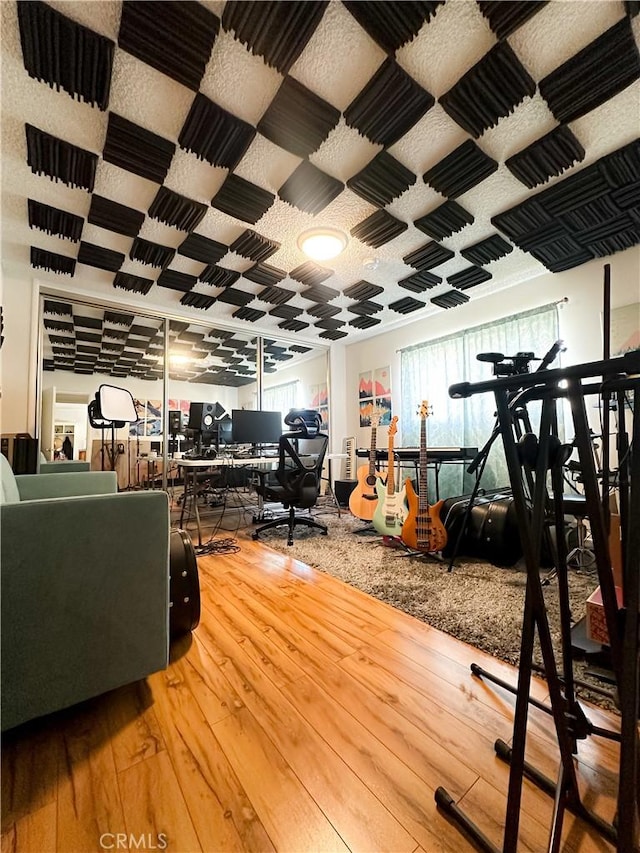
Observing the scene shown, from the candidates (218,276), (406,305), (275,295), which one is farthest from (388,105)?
(406,305)

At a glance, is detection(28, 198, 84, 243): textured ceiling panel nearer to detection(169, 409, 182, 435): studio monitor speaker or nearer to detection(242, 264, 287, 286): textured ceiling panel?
detection(242, 264, 287, 286): textured ceiling panel

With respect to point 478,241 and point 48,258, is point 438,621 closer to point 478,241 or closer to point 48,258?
point 478,241

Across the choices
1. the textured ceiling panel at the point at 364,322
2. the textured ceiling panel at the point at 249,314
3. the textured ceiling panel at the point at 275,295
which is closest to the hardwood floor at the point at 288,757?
the textured ceiling panel at the point at 275,295

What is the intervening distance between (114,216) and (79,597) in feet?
9.10

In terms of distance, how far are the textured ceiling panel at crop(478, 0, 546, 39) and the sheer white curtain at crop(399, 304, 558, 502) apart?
2532 mm

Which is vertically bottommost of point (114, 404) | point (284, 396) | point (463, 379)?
point (114, 404)

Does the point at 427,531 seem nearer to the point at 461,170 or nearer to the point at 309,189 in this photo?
the point at 461,170

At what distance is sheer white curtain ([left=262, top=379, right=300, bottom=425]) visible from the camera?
6363 mm

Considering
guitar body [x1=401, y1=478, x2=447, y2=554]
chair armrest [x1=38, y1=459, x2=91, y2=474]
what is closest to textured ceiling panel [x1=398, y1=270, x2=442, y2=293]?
guitar body [x1=401, y1=478, x2=447, y2=554]

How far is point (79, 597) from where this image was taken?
0.98m

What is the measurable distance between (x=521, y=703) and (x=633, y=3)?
2.56 metres

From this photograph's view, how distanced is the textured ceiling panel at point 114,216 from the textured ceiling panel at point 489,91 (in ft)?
7.39

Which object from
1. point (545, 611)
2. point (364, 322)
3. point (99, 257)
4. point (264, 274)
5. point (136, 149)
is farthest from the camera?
point (364, 322)

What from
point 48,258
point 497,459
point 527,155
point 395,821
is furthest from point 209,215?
point 497,459
